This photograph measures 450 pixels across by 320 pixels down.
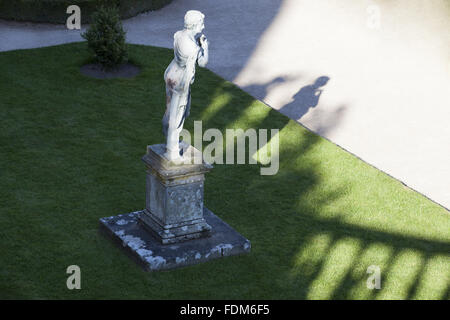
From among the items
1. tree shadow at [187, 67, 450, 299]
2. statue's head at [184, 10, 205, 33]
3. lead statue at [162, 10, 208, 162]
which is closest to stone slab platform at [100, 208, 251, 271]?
tree shadow at [187, 67, 450, 299]

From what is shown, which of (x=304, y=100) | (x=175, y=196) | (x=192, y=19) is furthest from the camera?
(x=304, y=100)

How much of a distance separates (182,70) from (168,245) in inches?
84.3

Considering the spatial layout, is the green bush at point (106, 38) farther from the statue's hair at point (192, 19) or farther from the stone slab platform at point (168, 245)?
the statue's hair at point (192, 19)

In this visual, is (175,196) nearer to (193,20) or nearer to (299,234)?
(299,234)

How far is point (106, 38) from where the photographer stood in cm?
1430

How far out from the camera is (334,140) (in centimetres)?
1272

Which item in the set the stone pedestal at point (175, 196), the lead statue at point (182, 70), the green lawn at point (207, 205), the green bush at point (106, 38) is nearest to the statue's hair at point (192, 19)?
the lead statue at point (182, 70)

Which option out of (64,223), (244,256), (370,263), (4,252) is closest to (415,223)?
(370,263)

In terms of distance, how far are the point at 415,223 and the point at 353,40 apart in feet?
23.1

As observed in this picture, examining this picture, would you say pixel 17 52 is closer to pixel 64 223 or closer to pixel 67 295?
pixel 64 223

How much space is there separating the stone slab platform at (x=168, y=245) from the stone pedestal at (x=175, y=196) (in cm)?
11

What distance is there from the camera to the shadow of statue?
44.6ft

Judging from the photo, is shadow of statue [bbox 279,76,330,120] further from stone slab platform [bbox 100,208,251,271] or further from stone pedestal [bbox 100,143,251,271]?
stone pedestal [bbox 100,143,251,271]

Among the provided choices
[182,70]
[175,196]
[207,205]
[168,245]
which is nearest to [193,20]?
[182,70]
